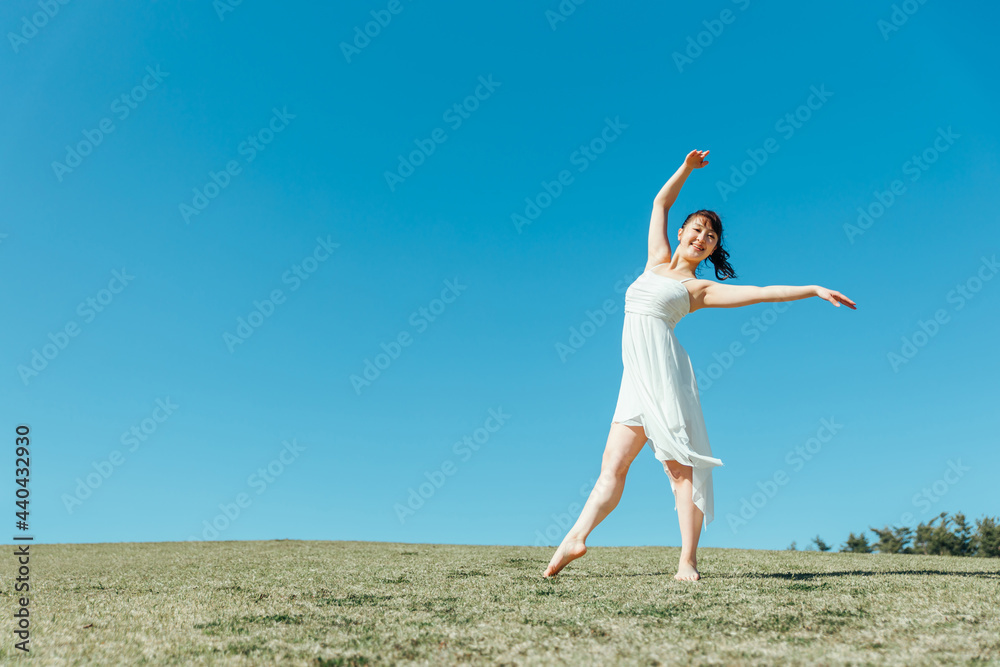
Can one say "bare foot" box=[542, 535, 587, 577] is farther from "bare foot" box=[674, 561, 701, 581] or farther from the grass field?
"bare foot" box=[674, 561, 701, 581]

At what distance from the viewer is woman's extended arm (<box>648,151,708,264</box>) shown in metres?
A: 5.88

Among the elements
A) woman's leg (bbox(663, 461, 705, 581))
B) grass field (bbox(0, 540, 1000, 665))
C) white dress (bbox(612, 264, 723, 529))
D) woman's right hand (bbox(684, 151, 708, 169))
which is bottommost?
grass field (bbox(0, 540, 1000, 665))

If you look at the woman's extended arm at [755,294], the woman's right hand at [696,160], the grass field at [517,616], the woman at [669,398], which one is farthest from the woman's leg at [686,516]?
the woman's right hand at [696,160]

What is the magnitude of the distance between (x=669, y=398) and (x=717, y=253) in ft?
4.89

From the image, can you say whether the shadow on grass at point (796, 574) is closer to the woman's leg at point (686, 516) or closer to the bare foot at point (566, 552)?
the bare foot at point (566, 552)

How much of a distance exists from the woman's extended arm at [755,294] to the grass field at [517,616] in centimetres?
198

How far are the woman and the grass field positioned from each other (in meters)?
0.47

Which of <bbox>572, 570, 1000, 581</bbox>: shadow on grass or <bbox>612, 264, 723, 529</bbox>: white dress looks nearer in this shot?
<bbox>612, 264, 723, 529</bbox>: white dress

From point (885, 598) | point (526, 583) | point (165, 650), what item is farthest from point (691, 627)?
point (165, 650)

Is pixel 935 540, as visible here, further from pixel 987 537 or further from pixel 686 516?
pixel 686 516

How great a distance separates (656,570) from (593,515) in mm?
1285

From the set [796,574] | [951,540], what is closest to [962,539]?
[951,540]

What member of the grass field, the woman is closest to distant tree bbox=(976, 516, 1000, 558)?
the grass field

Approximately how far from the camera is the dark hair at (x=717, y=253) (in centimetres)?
583
